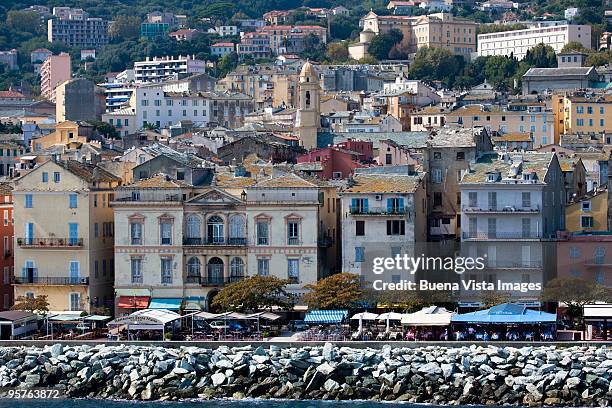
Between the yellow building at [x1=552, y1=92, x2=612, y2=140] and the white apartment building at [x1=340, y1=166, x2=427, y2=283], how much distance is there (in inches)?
1774

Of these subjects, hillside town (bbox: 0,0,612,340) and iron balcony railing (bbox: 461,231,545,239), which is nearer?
hillside town (bbox: 0,0,612,340)

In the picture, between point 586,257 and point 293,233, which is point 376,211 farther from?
point 586,257

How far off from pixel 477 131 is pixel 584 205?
6.70m

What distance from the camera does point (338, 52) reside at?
166 meters

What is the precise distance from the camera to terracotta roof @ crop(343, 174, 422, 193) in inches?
2436

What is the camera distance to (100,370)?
53781 millimetres

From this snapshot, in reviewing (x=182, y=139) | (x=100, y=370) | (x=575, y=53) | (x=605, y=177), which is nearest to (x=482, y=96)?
(x=575, y=53)

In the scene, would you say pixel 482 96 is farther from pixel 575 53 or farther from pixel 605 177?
pixel 605 177

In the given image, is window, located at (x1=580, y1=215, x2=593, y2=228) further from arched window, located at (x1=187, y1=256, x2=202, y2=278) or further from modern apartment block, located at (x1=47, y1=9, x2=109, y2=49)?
modern apartment block, located at (x1=47, y1=9, x2=109, y2=49)

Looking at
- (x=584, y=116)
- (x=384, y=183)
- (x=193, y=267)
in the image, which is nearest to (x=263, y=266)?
(x=193, y=267)

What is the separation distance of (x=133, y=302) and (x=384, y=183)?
31.5 feet

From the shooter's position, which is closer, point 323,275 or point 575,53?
point 323,275

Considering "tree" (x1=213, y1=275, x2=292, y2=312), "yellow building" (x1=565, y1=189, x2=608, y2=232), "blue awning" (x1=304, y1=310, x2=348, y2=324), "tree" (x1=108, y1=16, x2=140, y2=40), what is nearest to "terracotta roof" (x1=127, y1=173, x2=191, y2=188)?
"tree" (x1=213, y1=275, x2=292, y2=312)

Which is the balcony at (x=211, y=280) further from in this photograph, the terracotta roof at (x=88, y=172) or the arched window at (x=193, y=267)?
the terracotta roof at (x=88, y=172)
